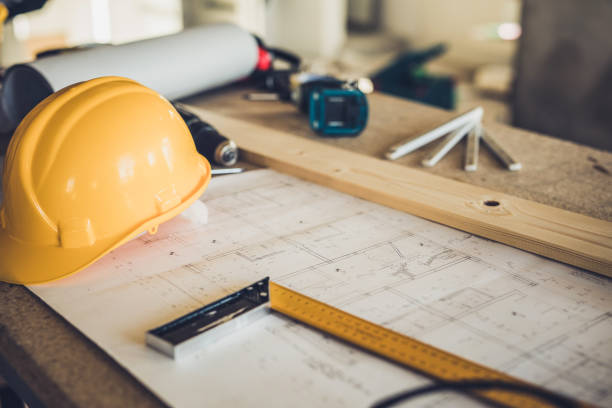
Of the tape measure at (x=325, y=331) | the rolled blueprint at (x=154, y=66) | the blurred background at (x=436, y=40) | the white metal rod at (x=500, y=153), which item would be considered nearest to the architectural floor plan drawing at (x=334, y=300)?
the tape measure at (x=325, y=331)

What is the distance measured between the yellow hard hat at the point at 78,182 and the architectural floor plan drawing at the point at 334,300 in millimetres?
73

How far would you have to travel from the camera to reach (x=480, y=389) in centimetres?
88

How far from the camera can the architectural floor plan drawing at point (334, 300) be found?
92 cm

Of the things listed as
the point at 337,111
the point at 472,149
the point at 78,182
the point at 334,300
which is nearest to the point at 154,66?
the point at 337,111

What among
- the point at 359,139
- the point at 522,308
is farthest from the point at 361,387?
the point at 359,139

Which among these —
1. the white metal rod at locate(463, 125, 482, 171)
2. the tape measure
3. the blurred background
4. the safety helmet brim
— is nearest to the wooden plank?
the white metal rod at locate(463, 125, 482, 171)

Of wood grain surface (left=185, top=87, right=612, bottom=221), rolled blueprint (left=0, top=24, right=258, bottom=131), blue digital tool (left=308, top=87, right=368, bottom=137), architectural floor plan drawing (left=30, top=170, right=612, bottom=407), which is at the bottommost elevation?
architectural floor plan drawing (left=30, top=170, right=612, bottom=407)

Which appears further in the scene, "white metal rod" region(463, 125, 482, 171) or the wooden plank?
"white metal rod" region(463, 125, 482, 171)

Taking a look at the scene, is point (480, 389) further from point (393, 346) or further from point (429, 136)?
point (429, 136)

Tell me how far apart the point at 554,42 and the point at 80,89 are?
2.64m

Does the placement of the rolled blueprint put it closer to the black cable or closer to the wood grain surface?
the wood grain surface

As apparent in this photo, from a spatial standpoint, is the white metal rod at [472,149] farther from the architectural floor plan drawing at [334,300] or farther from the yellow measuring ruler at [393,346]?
the yellow measuring ruler at [393,346]

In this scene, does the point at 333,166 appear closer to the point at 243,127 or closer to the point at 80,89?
the point at 243,127

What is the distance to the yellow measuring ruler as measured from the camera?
2.88 ft
